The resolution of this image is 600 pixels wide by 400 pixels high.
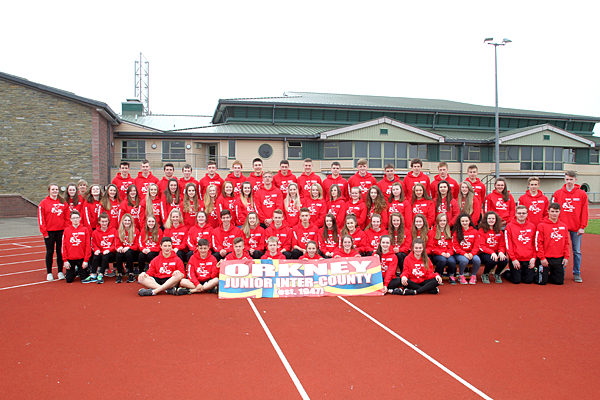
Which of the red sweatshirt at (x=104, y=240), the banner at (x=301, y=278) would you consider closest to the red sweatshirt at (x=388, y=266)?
the banner at (x=301, y=278)

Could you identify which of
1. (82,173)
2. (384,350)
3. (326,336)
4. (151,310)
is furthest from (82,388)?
(82,173)

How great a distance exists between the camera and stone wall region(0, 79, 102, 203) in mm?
19922

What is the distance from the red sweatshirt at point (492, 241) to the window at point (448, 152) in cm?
2100

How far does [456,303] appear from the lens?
626 cm

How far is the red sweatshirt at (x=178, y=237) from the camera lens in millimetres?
7844

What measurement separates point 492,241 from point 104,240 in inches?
325

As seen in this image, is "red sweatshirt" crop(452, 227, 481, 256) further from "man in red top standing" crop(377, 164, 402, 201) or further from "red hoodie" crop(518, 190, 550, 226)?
"man in red top standing" crop(377, 164, 402, 201)

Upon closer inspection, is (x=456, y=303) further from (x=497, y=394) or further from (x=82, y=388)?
(x=82, y=388)

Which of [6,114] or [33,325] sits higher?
[6,114]

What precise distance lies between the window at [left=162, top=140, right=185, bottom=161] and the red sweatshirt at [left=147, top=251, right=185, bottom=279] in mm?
18049

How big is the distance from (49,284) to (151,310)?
3308mm

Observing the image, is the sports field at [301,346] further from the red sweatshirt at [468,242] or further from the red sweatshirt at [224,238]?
the red sweatshirt at [224,238]

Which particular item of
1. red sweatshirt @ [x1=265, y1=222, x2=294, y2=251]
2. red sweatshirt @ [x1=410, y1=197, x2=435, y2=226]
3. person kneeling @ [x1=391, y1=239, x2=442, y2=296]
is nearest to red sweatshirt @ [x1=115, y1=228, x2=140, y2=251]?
red sweatshirt @ [x1=265, y1=222, x2=294, y2=251]

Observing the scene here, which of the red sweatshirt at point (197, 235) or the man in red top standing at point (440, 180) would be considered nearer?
the red sweatshirt at point (197, 235)
